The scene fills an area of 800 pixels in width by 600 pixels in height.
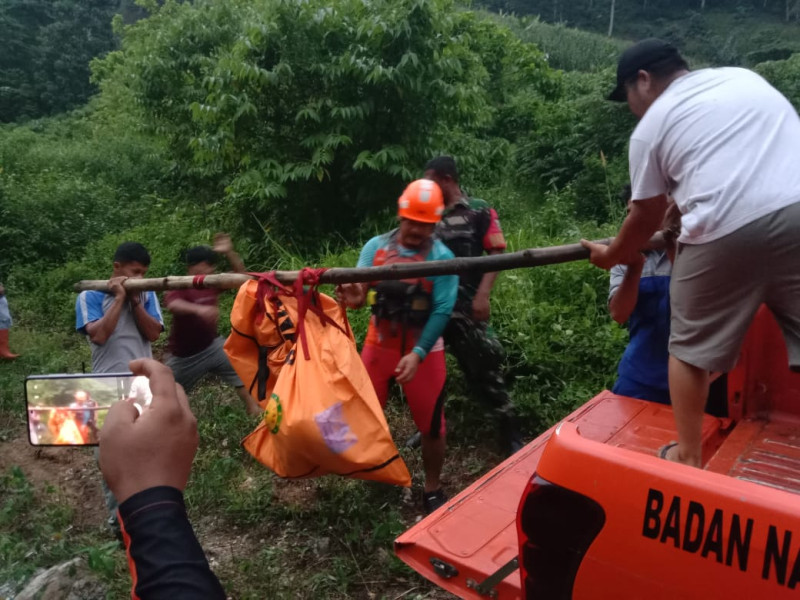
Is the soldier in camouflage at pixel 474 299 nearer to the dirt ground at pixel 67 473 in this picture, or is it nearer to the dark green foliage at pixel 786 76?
the dirt ground at pixel 67 473

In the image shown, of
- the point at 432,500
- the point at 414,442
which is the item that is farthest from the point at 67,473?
the point at 432,500

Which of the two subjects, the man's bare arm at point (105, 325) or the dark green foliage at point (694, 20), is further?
the dark green foliage at point (694, 20)

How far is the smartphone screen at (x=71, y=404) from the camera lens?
1608 mm

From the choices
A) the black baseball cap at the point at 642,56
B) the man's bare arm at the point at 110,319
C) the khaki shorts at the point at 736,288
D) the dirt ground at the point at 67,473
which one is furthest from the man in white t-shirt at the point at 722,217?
the dirt ground at the point at 67,473

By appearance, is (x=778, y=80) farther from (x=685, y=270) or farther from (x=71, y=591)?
(x=71, y=591)

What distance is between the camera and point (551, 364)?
5.06 meters

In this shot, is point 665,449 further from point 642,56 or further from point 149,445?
point 149,445

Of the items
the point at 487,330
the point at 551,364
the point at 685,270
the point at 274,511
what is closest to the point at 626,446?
the point at 685,270

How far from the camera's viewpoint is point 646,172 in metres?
2.21

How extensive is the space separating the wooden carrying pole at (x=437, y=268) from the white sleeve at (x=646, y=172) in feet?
1.33

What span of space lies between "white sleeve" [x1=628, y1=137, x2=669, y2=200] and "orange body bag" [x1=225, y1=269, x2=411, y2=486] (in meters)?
1.38

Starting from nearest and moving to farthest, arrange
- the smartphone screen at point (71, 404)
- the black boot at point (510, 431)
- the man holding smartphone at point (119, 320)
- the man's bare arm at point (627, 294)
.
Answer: the smartphone screen at point (71, 404) → the man's bare arm at point (627, 294) → the man holding smartphone at point (119, 320) → the black boot at point (510, 431)

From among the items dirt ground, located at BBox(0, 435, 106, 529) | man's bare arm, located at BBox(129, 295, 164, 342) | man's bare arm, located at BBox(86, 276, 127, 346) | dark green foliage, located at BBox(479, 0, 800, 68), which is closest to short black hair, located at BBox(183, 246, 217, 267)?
man's bare arm, located at BBox(129, 295, 164, 342)

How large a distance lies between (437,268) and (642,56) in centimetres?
106
